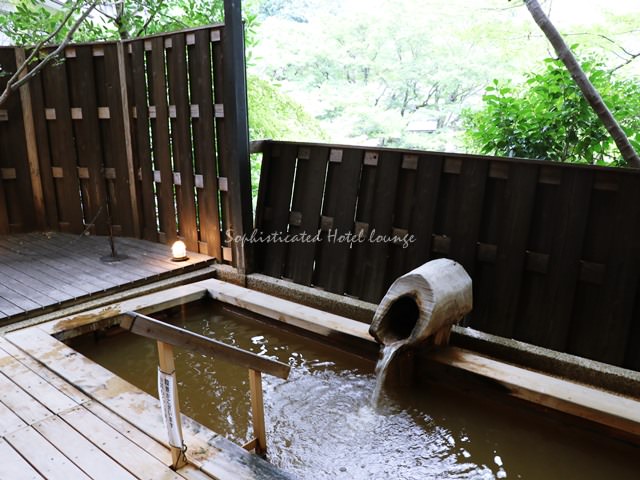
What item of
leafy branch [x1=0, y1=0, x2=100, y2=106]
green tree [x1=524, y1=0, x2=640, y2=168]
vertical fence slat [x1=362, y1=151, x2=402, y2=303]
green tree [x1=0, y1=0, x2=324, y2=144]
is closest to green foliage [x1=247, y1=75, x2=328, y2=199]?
green tree [x1=0, y1=0, x2=324, y2=144]

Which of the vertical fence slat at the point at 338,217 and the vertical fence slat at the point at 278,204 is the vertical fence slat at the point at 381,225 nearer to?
the vertical fence slat at the point at 338,217

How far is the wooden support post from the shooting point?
2.34 m

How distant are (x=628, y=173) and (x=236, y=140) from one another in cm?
320

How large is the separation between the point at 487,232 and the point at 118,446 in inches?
113

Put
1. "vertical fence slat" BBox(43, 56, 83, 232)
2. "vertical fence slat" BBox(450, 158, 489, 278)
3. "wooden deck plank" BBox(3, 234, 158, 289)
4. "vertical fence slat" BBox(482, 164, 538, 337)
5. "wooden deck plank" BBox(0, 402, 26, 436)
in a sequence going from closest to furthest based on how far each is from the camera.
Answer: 1. "wooden deck plank" BBox(0, 402, 26, 436)
2. "vertical fence slat" BBox(482, 164, 538, 337)
3. "vertical fence slat" BBox(450, 158, 489, 278)
4. "wooden deck plank" BBox(3, 234, 158, 289)
5. "vertical fence slat" BBox(43, 56, 83, 232)

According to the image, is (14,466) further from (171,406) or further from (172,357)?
(172,357)

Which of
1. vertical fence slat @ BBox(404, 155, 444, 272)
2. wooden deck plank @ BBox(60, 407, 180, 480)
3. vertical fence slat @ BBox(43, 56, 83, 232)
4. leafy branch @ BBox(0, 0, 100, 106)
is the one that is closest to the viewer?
wooden deck plank @ BBox(60, 407, 180, 480)

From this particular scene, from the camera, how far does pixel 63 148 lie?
6141mm

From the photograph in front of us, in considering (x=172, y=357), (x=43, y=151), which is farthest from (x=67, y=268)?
(x=172, y=357)

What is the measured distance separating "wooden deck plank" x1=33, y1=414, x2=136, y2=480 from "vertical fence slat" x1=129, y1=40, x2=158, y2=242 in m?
3.56

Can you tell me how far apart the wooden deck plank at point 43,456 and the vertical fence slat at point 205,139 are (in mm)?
2881

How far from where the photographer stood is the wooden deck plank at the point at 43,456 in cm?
226

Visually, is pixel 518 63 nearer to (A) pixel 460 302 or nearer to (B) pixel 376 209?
(B) pixel 376 209

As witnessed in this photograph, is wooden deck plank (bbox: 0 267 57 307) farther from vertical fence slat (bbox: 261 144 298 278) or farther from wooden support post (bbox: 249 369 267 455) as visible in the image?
wooden support post (bbox: 249 369 267 455)
